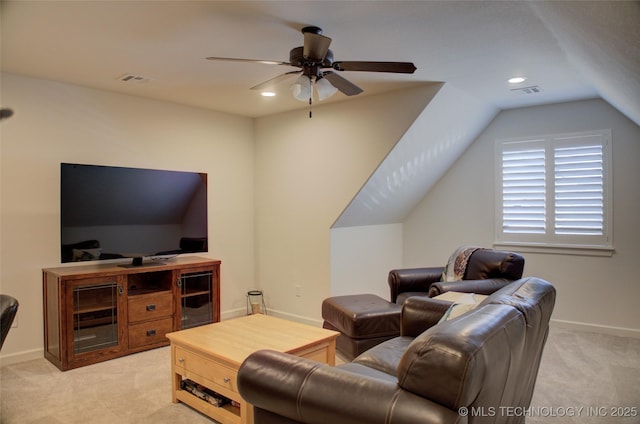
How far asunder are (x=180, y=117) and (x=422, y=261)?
3.55 m

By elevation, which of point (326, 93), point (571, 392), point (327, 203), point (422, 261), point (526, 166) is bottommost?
point (571, 392)

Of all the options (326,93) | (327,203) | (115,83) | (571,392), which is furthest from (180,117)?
(571,392)

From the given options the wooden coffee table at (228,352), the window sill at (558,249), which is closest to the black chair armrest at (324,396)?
the wooden coffee table at (228,352)

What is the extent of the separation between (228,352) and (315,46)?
1.94 m

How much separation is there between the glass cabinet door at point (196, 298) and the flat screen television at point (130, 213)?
1.11 ft

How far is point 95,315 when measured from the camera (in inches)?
148

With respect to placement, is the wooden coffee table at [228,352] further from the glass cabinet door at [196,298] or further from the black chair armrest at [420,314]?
the glass cabinet door at [196,298]

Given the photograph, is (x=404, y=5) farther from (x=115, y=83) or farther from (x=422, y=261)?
(x=422, y=261)

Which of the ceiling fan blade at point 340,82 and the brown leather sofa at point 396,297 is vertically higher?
the ceiling fan blade at point 340,82

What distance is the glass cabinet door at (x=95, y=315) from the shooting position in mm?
3660

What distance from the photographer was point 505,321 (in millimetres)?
1650

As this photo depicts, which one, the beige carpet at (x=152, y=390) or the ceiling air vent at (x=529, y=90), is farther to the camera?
the ceiling air vent at (x=529, y=90)

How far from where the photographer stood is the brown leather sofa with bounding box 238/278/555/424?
4.35ft

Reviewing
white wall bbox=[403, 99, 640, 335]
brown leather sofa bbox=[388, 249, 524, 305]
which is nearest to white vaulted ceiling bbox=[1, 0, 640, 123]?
white wall bbox=[403, 99, 640, 335]
